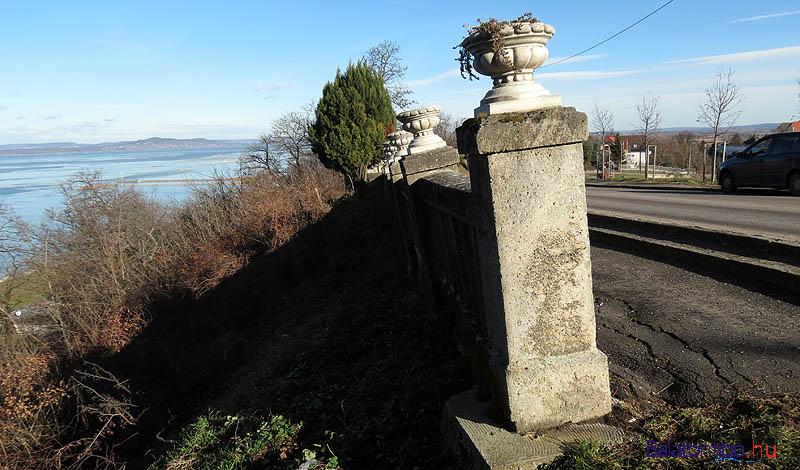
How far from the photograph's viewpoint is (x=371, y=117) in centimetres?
2150

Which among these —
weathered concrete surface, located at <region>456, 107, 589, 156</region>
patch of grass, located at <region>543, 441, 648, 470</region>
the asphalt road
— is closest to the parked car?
the asphalt road

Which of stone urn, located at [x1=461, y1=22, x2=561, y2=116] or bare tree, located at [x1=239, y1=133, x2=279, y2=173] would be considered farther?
bare tree, located at [x1=239, y1=133, x2=279, y2=173]

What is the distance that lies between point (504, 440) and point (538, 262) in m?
1.00

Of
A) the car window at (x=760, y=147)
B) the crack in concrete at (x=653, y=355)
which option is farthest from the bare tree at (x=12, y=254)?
the car window at (x=760, y=147)

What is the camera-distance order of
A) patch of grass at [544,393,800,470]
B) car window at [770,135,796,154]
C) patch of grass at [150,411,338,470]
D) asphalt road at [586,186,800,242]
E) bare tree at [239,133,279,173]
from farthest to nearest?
bare tree at [239,133,279,173] < car window at [770,135,796,154] < asphalt road at [586,186,800,242] < patch of grass at [150,411,338,470] < patch of grass at [544,393,800,470]

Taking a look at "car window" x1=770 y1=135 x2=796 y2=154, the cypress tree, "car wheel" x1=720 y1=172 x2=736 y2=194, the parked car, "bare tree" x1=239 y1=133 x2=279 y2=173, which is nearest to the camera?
the parked car

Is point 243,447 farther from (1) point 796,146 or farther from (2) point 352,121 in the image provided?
(2) point 352,121

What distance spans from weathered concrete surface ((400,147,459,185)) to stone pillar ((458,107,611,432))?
7.66ft

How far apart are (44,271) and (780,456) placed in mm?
25179

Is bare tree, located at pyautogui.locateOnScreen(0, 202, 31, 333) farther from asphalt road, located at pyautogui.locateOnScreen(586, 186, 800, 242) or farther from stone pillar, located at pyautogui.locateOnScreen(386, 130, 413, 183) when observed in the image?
asphalt road, located at pyautogui.locateOnScreen(586, 186, 800, 242)

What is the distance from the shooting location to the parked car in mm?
11992

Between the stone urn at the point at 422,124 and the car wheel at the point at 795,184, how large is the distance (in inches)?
432

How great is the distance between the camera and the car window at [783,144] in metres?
12.1

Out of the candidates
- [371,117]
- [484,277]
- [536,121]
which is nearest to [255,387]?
[484,277]
